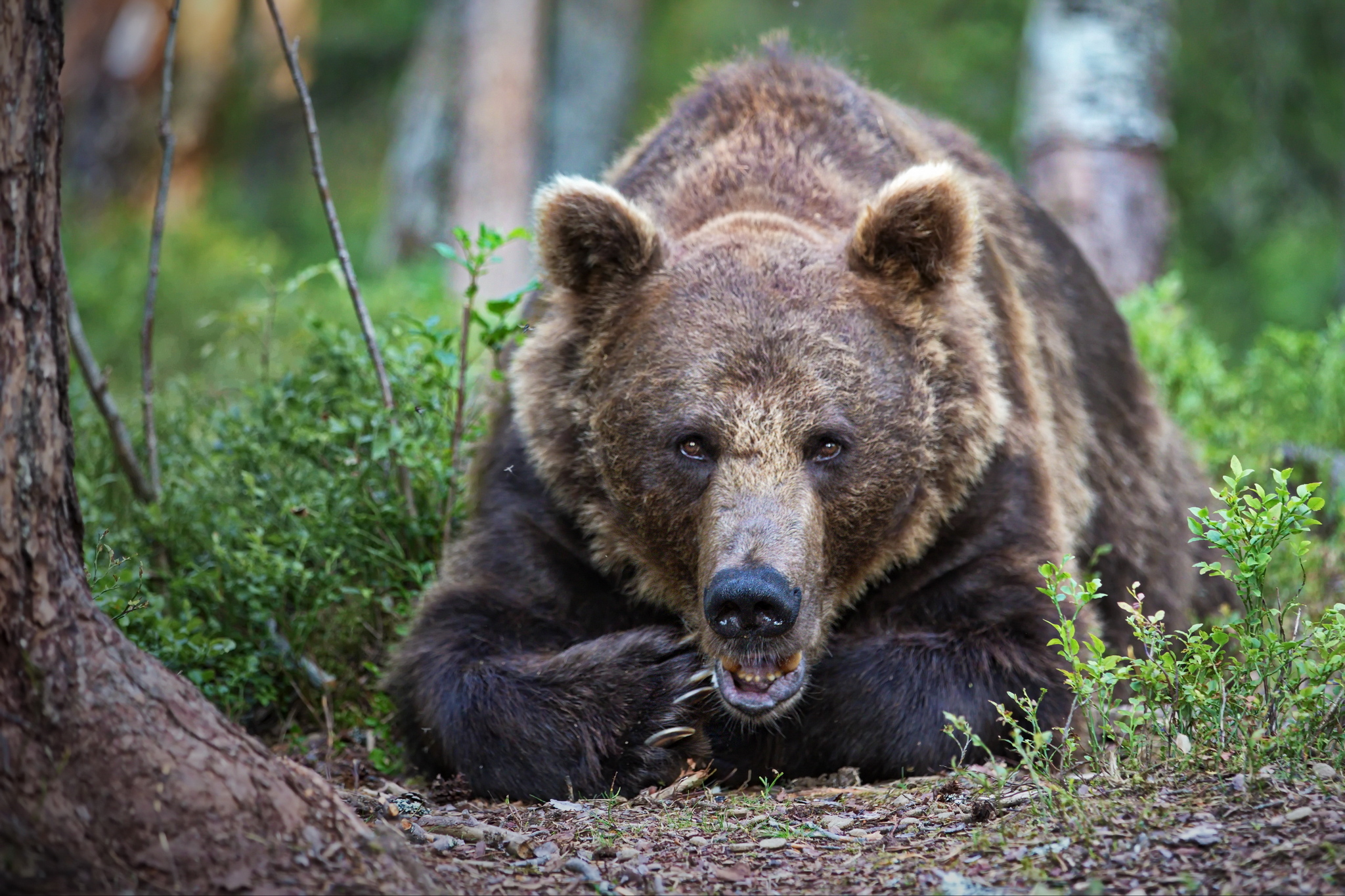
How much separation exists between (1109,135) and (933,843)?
684cm

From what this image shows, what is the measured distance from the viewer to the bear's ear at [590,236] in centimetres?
425

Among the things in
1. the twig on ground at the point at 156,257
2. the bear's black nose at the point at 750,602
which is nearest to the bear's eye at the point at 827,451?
the bear's black nose at the point at 750,602

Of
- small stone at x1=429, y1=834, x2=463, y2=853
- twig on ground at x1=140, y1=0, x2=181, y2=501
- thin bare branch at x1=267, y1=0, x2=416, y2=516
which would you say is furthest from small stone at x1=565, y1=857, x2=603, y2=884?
twig on ground at x1=140, y1=0, x2=181, y2=501

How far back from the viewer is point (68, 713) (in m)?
2.52

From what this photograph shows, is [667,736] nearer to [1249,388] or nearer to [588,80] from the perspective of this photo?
[1249,388]

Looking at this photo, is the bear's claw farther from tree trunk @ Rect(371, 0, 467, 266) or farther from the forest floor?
tree trunk @ Rect(371, 0, 467, 266)

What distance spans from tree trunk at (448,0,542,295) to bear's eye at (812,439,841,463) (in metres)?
8.87

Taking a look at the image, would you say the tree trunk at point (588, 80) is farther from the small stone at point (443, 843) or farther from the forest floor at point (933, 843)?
the small stone at point (443, 843)

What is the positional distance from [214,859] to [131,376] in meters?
8.07

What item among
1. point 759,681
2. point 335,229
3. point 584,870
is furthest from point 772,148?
point 584,870

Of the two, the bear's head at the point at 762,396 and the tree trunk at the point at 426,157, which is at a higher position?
the tree trunk at the point at 426,157

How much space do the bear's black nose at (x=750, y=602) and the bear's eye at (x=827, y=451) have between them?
1.58 ft

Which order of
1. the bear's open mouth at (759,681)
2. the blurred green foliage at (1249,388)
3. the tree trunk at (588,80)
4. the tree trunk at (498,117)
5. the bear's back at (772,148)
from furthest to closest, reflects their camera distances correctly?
the tree trunk at (588,80), the tree trunk at (498,117), the blurred green foliage at (1249,388), the bear's back at (772,148), the bear's open mouth at (759,681)

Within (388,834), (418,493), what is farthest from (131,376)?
(388,834)
